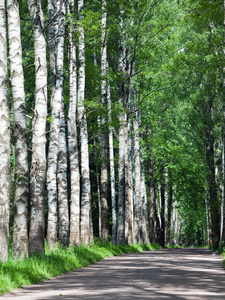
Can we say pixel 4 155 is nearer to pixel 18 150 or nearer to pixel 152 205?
pixel 18 150

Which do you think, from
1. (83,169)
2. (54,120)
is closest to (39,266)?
(54,120)

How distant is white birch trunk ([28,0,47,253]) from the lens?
11695 mm

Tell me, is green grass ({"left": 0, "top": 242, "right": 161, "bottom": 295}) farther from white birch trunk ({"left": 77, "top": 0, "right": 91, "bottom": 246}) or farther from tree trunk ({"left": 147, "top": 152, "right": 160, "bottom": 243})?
tree trunk ({"left": 147, "top": 152, "right": 160, "bottom": 243})

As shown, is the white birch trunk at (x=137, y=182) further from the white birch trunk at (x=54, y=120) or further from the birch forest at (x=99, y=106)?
the white birch trunk at (x=54, y=120)

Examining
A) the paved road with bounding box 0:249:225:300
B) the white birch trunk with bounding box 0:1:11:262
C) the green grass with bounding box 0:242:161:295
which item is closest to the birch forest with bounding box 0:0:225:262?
the white birch trunk with bounding box 0:1:11:262

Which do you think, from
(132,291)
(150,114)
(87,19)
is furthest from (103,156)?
(132,291)

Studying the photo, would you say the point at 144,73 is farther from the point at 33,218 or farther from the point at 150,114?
the point at 33,218

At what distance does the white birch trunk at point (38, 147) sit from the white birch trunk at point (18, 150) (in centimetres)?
86

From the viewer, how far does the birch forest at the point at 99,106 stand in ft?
36.8

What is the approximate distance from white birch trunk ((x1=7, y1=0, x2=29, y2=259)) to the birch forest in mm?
23

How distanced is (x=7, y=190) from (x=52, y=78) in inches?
296

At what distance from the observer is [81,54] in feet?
66.3

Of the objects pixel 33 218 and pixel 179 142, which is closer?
pixel 33 218

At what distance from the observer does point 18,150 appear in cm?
1102
